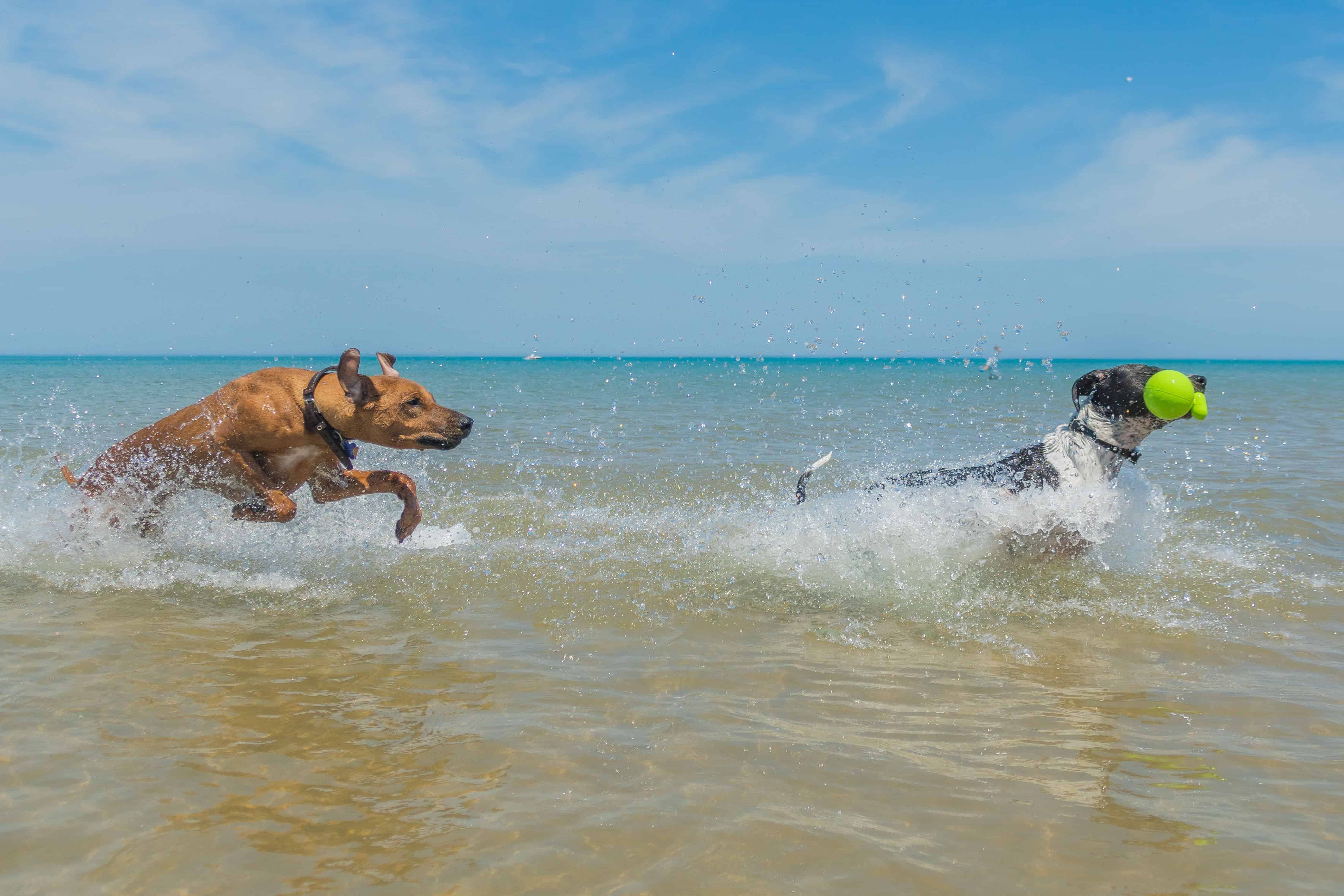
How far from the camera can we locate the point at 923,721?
11.5ft

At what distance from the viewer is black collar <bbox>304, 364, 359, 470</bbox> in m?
5.20

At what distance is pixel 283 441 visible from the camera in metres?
5.32

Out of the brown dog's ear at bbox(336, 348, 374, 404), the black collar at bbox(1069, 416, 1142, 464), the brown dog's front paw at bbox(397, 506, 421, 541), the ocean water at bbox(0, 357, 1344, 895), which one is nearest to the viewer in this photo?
the ocean water at bbox(0, 357, 1344, 895)

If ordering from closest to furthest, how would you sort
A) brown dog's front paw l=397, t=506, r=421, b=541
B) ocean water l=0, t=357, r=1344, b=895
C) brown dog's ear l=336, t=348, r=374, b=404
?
1. ocean water l=0, t=357, r=1344, b=895
2. brown dog's ear l=336, t=348, r=374, b=404
3. brown dog's front paw l=397, t=506, r=421, b=541

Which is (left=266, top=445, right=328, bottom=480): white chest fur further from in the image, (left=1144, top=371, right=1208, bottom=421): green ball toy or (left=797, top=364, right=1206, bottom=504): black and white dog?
(left=1144, top=371, right=1208, bottom=421): green ball toy

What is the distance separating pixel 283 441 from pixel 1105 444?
16.4ft

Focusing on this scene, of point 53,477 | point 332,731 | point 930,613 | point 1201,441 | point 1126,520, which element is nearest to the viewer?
point 332,731

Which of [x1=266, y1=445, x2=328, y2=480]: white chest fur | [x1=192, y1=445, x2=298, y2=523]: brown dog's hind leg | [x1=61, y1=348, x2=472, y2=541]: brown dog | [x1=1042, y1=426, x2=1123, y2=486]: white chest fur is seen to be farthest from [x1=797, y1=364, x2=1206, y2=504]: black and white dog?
[x1=192, y1=445, x2=298, y2=523]: brown dog's hind leg

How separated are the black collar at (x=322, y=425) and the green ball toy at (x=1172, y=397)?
4.66 meters

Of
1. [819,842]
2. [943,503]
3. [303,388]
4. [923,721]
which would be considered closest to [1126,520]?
[943,503]

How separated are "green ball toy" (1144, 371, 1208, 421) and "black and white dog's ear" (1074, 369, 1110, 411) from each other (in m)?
0.36

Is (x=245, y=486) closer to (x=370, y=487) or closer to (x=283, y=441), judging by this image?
(x=283, y=441)

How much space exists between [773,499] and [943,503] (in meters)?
2.91

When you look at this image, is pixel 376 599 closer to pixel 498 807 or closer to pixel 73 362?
pixel 498 807
